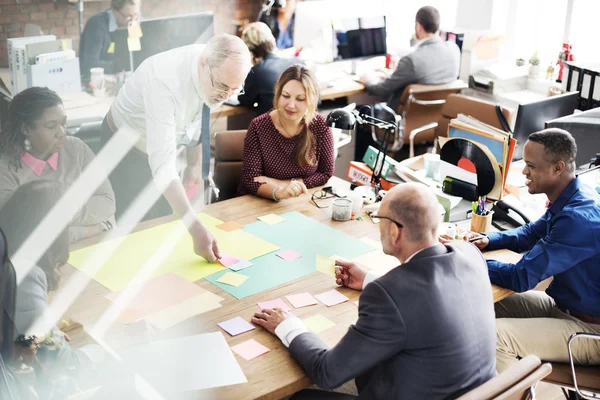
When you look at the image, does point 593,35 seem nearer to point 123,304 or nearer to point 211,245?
point 211,245

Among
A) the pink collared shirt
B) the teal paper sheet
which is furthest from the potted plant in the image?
the pink collared shirt

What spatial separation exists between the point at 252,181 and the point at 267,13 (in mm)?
3097

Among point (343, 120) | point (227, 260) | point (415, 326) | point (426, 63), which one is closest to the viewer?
point (415, 326)

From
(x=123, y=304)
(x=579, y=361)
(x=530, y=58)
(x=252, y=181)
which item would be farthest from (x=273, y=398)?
(x=530, y=58)

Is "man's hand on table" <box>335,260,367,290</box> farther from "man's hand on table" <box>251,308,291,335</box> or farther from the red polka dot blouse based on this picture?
the red polka dot blouse

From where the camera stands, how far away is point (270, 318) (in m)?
1.83

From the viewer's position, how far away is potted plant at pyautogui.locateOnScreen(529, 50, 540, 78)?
14.8 feet

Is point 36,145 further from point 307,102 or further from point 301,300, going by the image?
point 307,102

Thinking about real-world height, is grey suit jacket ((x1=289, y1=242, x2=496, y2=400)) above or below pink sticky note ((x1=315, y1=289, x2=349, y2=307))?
above

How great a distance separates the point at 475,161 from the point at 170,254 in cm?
136

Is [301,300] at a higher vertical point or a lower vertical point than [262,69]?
lower

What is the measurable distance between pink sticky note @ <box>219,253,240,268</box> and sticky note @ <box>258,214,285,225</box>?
322 millimetres

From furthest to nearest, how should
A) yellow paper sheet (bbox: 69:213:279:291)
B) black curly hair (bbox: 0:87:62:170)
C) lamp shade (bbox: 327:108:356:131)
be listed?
1. lamp shade (bbox: 327:108:356:131)
2. yellow paper sheet (bbox: 69:213:279:291)
3. black curly hair (bbox: 0:87:62:170)

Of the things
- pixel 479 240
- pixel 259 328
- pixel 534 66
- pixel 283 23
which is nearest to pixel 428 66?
pixel 534 66
